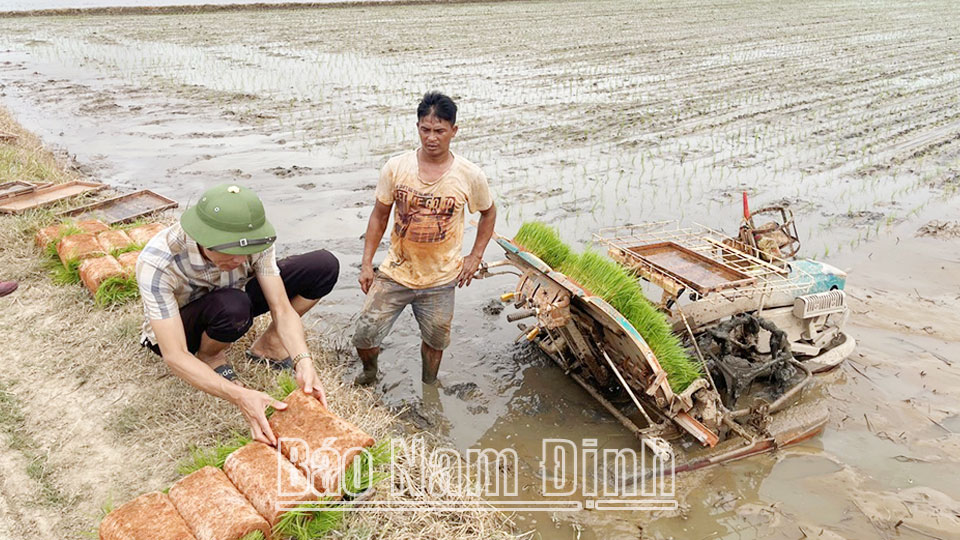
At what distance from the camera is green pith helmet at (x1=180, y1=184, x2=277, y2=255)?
2871 millimetres

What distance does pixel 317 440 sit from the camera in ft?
9.33

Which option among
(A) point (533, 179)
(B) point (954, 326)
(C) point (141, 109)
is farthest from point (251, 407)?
(C) point (141, 109)

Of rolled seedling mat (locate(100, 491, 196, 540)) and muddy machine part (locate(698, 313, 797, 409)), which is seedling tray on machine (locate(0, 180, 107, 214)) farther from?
muddy machine part (locate(698, 313, 797, 409))

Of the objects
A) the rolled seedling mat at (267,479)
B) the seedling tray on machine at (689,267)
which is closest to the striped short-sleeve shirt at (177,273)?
the rolled seedling mat at (267,479)

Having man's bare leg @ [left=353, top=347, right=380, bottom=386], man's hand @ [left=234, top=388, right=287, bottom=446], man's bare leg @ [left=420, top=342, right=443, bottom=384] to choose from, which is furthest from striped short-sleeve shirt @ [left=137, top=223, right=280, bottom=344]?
man's bare leg @ [left=420, top=342, right=443, bottom=384]

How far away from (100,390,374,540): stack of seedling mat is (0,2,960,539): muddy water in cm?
116

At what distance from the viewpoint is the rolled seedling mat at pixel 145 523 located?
243 cm

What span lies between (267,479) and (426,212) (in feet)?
5.54

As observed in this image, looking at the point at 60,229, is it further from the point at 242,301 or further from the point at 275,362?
the point at 242,301

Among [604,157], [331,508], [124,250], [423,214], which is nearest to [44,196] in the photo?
[124,250]

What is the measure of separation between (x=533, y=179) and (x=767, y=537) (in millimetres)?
5397

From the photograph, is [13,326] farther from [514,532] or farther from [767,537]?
[767,537]

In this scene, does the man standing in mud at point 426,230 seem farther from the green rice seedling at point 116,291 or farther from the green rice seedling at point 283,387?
the green rice seedling at point 116,291

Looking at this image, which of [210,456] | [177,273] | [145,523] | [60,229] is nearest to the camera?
[145,523]
